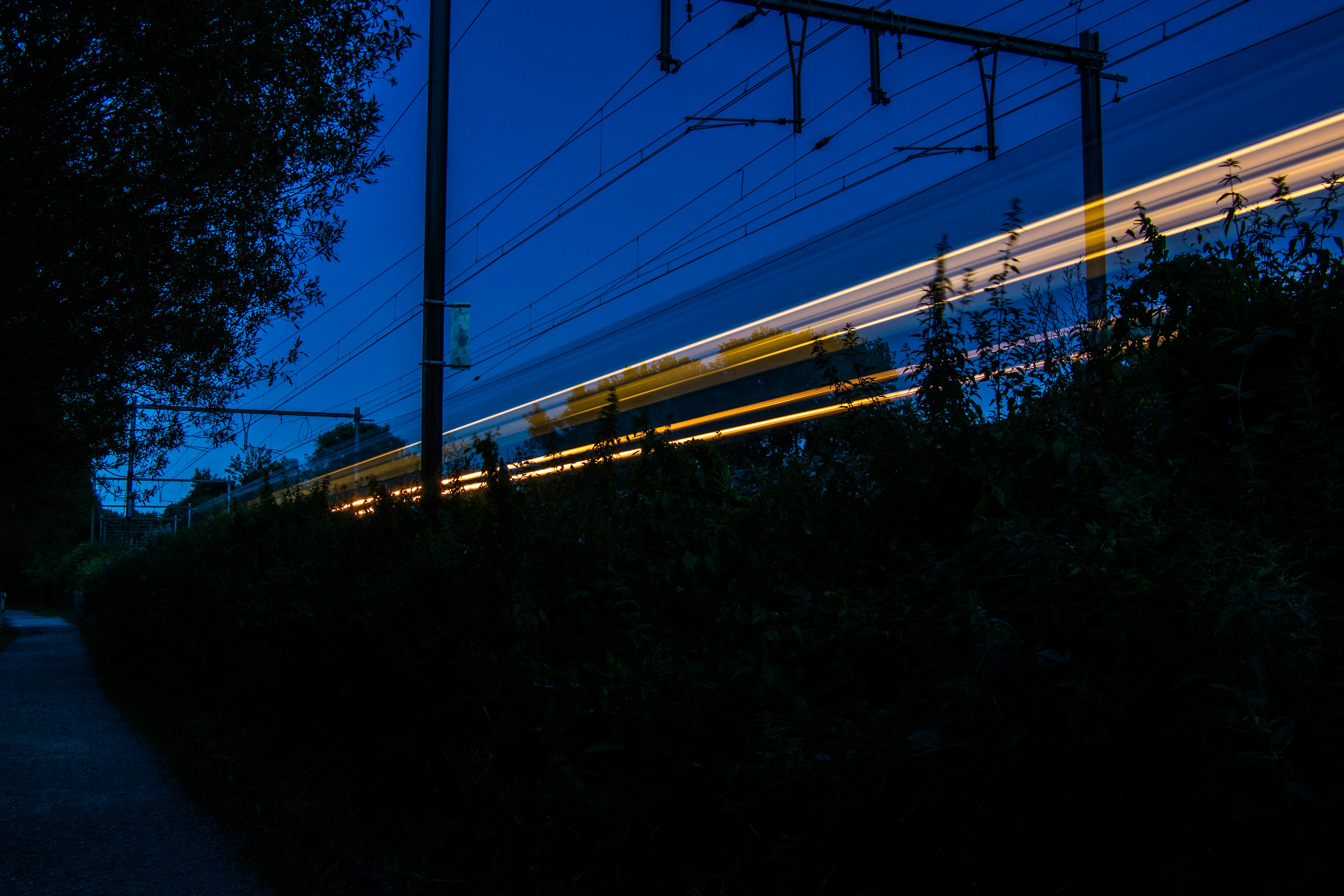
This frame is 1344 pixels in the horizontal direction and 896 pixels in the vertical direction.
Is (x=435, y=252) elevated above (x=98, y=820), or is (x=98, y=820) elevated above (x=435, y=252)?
(x=435, y=252)

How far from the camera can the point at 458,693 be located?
4.88 m

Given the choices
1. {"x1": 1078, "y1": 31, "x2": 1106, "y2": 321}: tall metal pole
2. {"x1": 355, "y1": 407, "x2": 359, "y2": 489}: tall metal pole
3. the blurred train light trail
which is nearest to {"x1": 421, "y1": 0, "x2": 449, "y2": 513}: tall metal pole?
the blurred train light trail

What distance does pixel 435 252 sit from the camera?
30.2 ft

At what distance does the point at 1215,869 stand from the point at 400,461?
54.3ft

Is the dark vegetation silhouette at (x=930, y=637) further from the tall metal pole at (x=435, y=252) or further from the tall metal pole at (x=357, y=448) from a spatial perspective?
the tall metal pole at (x=357, y=448)

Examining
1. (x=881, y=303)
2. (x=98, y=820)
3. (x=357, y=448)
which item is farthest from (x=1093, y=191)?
(x=357, y=448)

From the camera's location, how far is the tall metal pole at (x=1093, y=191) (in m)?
4.32

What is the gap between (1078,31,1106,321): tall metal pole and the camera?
4324mm

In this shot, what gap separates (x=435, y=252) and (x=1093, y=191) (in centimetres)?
615

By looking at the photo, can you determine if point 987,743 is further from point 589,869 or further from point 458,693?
point 458,693

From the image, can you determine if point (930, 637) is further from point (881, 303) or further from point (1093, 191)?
point (1093, 191)

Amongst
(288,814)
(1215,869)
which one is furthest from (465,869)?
(1215,869)

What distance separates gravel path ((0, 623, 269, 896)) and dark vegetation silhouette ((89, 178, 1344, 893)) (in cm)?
59

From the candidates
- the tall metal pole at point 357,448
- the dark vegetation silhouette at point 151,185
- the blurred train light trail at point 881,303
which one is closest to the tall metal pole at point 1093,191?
the blurred train light trail at point 881,303
